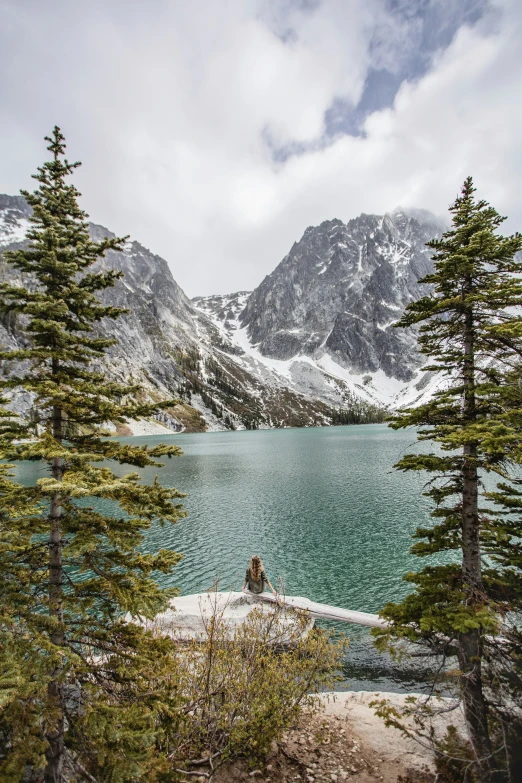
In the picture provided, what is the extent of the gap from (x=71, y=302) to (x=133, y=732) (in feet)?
28.2

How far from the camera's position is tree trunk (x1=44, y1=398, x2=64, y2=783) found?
6.82 meters

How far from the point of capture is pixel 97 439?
8.69 meters

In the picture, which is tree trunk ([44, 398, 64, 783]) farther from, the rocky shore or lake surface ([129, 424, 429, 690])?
lake surface ([129, 424, 429, 690])

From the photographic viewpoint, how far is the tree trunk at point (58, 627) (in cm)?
682

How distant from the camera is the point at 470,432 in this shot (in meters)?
8.51

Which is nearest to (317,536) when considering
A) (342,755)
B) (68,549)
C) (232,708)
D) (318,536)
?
(318,536)

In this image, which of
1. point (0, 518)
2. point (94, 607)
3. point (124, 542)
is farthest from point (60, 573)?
point (124, 542)

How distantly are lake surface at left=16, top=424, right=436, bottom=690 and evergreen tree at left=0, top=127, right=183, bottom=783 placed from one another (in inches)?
545

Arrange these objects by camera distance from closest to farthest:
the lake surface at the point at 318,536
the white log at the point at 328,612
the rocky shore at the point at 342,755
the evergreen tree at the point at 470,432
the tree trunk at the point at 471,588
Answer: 1. the evergreen tree at the point at 470,432
2. the tree trunk at the point at 471,588
3. the rocky shore at the point at 342,755
4. the white log at the point at 328,612
5. the lake surface at the point at 318,536

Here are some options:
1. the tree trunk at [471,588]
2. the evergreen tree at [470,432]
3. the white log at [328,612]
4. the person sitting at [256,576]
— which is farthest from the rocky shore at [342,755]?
the person sitting at [256,576]

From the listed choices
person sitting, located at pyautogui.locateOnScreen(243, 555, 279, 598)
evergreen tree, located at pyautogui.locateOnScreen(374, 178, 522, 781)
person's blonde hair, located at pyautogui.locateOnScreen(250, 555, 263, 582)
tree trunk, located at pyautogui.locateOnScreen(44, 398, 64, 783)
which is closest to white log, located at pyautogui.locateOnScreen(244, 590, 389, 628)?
person sitting, located at pyautogui.locateOnScreen(243, 555, 279, 598)

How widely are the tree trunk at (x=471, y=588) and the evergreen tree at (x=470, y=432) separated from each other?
2 cm

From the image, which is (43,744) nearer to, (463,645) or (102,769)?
(102,769)

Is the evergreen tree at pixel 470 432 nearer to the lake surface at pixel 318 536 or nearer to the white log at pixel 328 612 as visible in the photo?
the lake surface at pixel 318 536
